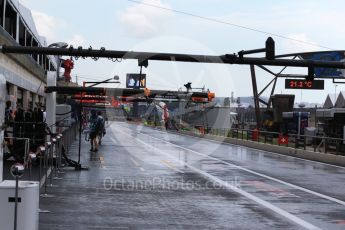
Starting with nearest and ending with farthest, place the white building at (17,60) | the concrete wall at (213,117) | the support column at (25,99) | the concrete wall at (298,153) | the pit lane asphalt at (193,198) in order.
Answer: the pit lane asphalt at (193,198), the white building at (17,60), the concrete wall at (298,153), the support column at (25,99), the concrete wall at (213,117)

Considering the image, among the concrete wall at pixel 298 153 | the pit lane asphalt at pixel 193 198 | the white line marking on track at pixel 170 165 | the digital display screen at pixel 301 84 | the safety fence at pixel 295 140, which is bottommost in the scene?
the pit lane asphalt at pixel 193 198

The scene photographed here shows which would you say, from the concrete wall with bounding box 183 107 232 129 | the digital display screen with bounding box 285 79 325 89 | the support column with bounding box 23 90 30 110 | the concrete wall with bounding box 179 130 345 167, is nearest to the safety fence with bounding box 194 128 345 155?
the concrete wall with bounding box 179 130 345 167

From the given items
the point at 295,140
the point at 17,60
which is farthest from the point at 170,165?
the point at 295,140

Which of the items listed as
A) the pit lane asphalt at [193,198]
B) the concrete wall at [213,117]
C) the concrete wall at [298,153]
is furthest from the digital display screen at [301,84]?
the concrete wall at [213,117]

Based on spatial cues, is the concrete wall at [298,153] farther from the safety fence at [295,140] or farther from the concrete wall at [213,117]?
the concrete wall at [213,117]

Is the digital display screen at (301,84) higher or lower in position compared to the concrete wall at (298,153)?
higher

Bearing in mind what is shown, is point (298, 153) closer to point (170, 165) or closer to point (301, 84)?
point (301, 84)

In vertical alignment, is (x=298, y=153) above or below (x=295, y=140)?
below

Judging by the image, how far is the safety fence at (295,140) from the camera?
26.7m

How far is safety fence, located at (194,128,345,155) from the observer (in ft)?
87.6

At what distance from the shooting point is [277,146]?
1351 inches

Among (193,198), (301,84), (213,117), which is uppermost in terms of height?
(301,84)

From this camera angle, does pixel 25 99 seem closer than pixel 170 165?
No

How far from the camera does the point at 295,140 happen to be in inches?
1259
